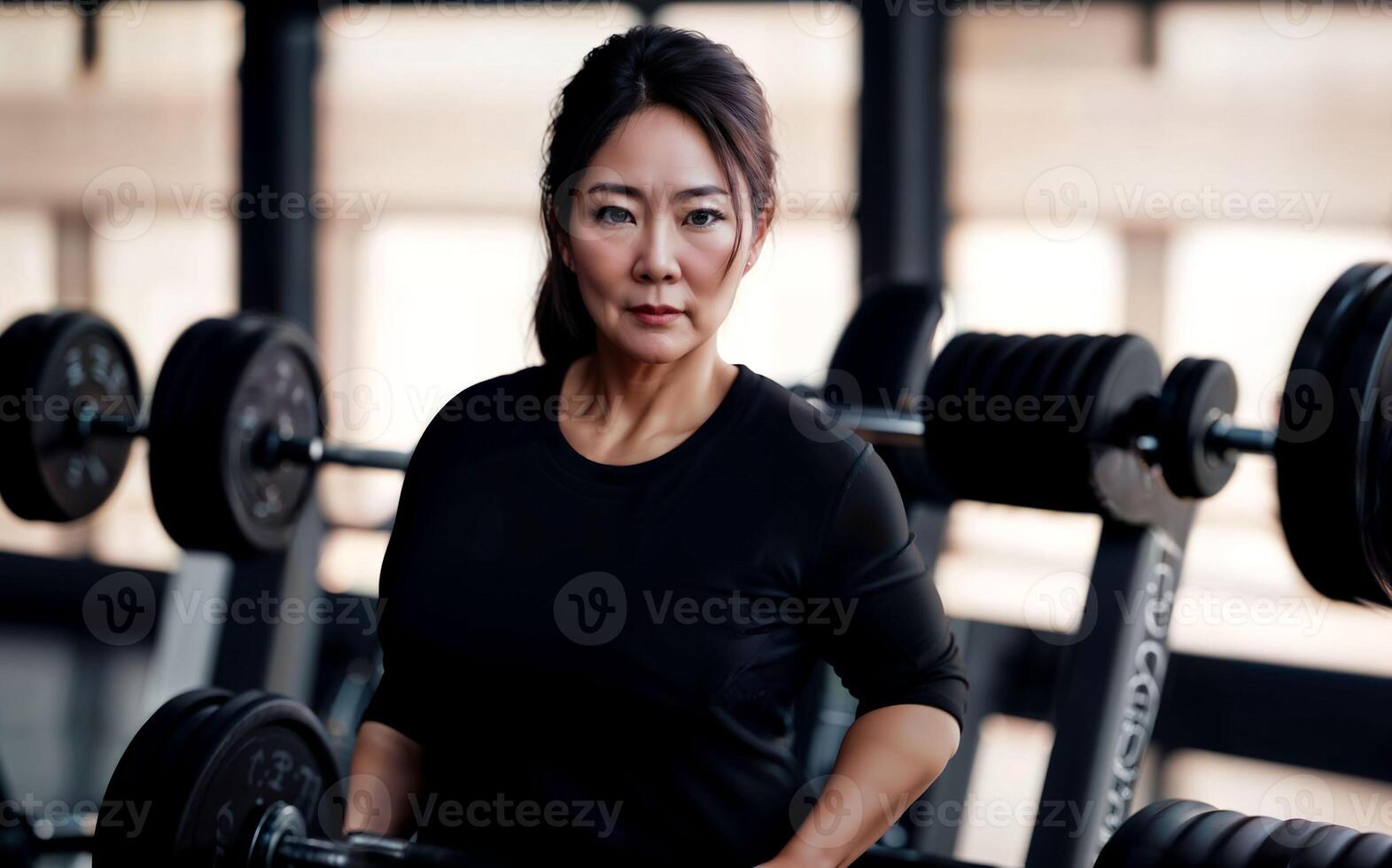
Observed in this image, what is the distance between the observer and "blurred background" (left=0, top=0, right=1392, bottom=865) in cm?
241

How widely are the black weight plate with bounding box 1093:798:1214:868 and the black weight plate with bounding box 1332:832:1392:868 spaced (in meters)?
0.12

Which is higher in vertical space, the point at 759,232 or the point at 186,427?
the point at 759,232

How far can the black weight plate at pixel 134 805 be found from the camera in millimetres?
1202

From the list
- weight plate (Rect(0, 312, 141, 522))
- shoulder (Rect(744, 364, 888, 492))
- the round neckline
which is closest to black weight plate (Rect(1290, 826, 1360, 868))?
shoulder (Rect(744, 364, 888, 492))

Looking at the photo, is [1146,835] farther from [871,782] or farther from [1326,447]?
[1326,447]

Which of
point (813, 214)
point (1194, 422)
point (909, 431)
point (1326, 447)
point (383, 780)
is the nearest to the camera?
point (383, 780)

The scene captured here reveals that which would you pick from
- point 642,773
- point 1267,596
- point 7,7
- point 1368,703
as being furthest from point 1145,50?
point 7,7

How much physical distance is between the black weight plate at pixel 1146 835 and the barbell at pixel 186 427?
104 cm

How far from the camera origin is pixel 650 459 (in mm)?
999

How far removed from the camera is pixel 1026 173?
2.65 m

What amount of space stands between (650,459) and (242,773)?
59 cm

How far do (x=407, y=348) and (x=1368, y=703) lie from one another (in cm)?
225

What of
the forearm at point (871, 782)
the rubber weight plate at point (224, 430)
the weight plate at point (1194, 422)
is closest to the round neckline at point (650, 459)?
the forearm at point (871, 782)

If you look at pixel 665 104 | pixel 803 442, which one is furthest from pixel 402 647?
pixel 665 104
